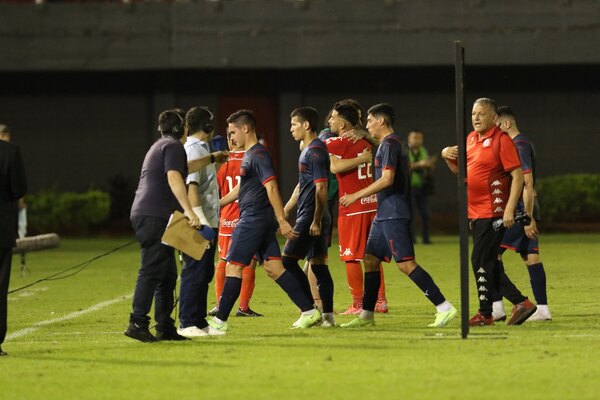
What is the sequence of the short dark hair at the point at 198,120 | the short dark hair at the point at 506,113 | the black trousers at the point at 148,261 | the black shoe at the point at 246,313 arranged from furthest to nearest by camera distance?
the black shoe at the point at 246,313
the short dark hair at the point at 506,113
the short dark hair at the point at 198,120
the black trousers at the point at 148,261

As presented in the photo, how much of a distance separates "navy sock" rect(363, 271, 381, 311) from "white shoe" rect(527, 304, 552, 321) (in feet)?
5.21

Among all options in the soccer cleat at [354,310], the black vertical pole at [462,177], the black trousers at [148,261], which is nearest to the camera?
the black vertical pole at [462,177]

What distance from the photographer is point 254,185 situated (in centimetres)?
1245

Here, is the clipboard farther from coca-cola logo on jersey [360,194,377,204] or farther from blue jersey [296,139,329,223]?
coca-cola logo on jersey [360,194,377,204]

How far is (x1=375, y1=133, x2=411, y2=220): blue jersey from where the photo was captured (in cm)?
1268

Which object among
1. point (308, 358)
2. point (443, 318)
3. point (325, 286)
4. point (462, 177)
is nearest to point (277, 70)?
point (325, 286)

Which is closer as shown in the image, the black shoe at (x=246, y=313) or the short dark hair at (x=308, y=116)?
the short dark hair at (x=308, y=116)

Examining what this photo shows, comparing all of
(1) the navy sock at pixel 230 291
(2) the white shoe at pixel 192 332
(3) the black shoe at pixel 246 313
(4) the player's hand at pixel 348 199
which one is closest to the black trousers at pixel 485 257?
(4) the player's hand at pixel 348 199

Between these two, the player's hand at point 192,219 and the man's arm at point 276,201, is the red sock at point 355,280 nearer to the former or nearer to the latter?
the man's arm at point 276,201

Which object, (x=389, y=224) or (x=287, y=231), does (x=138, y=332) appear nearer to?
(x=287, y=231)

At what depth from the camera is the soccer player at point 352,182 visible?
13.7 meters

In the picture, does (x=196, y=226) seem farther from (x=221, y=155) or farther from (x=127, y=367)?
(x=127, y=367)

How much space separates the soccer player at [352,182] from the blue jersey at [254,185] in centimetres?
146

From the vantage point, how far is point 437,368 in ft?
32.3
